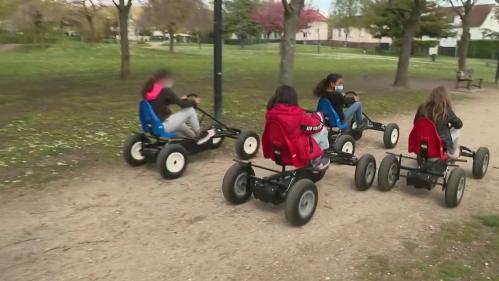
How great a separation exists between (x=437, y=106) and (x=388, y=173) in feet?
3.19

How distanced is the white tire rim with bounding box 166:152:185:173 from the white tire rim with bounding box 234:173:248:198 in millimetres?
1223

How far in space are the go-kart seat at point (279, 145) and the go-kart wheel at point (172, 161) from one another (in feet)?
4.81

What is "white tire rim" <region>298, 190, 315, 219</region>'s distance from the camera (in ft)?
15.9

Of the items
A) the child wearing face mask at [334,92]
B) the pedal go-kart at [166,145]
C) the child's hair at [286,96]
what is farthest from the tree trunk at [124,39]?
the child's hair at [286,96]

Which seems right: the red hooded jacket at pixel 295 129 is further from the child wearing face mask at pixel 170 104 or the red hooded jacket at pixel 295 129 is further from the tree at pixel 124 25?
the tree at pixel 124 25

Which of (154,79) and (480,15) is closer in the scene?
(154,79)

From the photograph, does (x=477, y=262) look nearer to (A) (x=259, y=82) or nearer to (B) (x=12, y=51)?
A: (A) (x=259, y=82)

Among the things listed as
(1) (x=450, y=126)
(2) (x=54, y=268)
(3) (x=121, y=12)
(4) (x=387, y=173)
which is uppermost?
(3) (x=121, y=12)

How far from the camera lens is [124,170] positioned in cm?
674

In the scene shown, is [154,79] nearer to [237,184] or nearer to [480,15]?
[237,184]

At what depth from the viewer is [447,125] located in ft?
19.2

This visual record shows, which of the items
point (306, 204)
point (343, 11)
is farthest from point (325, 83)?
point (343, 11)

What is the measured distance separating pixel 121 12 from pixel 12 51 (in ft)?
68.0

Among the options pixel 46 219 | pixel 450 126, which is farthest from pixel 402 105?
pixel 46 219
